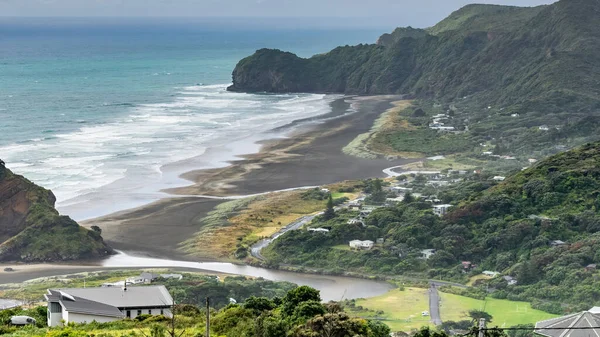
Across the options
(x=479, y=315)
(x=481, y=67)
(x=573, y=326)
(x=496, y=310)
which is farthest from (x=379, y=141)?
(x=573, y=326)

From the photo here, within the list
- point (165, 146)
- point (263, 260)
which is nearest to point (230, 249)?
point (263, 260)

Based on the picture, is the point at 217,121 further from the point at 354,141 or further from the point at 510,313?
the point at 510,313

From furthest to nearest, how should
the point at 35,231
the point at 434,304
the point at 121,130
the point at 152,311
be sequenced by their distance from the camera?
the point at 121,130 < the point at 35,231 < the point at 434,304 < the point at 152,311

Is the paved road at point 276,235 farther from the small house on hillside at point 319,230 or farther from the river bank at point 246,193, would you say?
the river bank at point 246,193

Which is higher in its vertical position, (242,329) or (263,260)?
(242,329)

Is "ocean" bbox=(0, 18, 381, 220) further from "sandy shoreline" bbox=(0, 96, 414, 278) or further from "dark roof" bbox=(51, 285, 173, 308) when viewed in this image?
"dark roof" bbox=(51, 285, 173, 308)

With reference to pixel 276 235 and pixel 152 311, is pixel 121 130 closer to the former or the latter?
pixel 276 235

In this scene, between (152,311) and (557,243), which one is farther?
(557,243)
